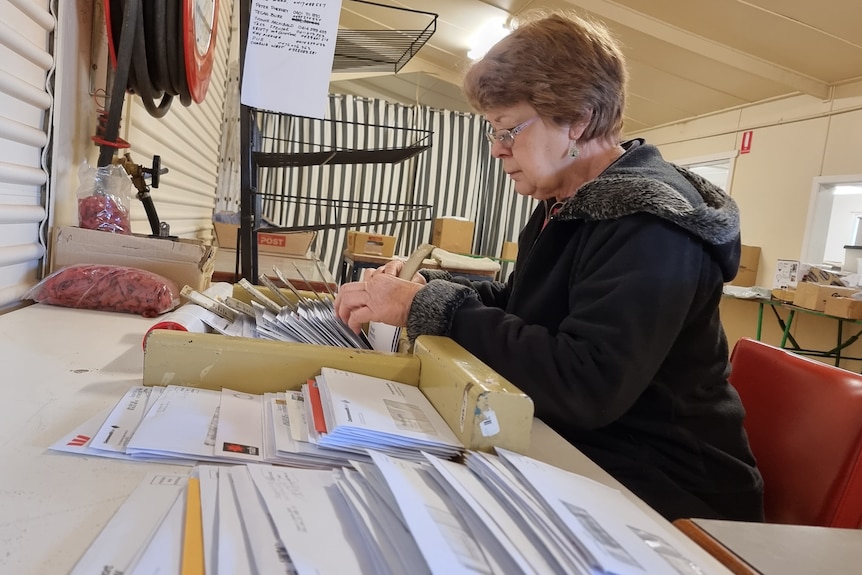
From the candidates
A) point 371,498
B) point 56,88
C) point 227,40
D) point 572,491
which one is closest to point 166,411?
Result: point 371,498

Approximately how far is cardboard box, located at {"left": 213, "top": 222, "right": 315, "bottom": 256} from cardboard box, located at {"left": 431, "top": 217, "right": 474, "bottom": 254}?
2276 mm

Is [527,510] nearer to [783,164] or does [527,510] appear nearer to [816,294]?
[816,294]

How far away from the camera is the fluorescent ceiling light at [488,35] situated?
4.54 metres

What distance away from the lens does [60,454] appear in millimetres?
556

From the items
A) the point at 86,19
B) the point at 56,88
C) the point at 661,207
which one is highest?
the point at 86,19

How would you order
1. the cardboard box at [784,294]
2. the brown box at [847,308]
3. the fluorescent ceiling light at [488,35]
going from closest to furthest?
1. the brown box at [847,308]
2. the cardboard box at [784,294]
3. the fluorescent ceiling light at [488,35]

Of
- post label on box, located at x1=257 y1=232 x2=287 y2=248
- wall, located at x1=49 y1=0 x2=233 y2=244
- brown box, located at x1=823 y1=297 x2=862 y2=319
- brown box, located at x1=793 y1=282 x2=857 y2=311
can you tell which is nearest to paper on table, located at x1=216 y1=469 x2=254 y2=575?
wall, located at x1=49 y1=0 x2=233 y2=244

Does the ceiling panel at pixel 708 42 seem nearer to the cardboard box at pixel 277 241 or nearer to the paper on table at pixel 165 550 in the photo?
the cardboard box at pixel 277 241

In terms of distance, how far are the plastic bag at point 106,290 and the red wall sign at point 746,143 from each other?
5.06 meters

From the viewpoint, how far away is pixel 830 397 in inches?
36.3

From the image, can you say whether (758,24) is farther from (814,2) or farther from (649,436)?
(649,436)

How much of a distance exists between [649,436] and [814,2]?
3.27m

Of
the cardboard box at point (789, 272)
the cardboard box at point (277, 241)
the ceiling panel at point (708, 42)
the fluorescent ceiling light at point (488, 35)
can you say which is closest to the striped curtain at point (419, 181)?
the ceiling panel at point (708, 42)

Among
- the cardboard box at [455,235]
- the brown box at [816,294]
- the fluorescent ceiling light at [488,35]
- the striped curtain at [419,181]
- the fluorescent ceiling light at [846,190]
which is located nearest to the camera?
the brown box at [816,294]
